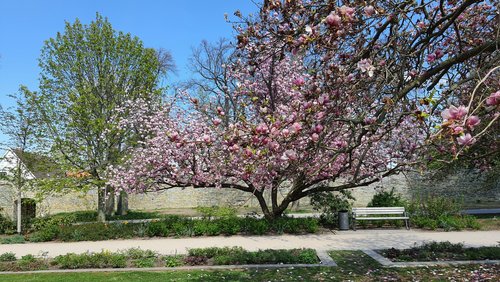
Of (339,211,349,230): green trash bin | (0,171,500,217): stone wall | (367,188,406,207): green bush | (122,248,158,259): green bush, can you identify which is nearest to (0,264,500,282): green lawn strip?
(122,248,158,259): green bush

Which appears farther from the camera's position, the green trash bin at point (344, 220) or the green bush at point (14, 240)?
the green trash bin at point (344, 220)

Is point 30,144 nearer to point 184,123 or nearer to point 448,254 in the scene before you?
point 184,123

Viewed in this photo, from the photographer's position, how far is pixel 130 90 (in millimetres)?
18578

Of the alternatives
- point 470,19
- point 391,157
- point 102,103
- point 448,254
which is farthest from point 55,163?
point 470,19

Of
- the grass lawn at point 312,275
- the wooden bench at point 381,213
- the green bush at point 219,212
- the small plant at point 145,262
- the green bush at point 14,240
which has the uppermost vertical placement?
the green bush at point 219,212

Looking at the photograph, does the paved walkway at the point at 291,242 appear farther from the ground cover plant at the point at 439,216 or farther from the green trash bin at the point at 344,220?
the ground cover plant at the point at 439,216

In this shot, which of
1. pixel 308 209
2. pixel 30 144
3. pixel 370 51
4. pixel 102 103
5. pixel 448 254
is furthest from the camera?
pixel 308 209

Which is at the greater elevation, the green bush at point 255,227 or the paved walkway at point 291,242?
the green bush at point 255,227

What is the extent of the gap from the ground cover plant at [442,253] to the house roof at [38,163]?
12.9 metres

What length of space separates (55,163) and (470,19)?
49.8 feet

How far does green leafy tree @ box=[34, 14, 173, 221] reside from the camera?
16562 millimetres

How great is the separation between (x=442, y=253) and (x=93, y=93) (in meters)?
14.6

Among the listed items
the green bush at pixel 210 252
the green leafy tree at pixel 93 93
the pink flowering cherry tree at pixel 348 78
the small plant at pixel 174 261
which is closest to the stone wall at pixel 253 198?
the green leafy tree at pixel 93 93

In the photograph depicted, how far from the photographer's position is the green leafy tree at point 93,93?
16.6 metres
